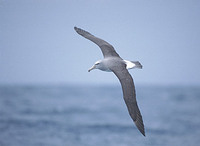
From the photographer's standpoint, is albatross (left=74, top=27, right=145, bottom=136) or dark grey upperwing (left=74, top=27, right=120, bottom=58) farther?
dark grey upperwing (left=74, top=27, right=120, bottom=58)

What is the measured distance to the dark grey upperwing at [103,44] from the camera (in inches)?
370

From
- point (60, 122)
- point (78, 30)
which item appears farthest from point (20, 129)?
point (78, 30)

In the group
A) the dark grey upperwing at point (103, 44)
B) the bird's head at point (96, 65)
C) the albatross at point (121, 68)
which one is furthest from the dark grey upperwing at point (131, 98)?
the dark grey upperwing at point (103, 44)

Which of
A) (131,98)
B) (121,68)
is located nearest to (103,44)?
(121,68)

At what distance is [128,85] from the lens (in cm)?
768

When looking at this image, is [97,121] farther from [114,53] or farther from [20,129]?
[114,53]

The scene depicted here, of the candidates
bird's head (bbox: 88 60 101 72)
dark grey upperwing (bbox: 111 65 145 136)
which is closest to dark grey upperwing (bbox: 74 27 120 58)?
bird's head (bbox: 88 60 101 72)

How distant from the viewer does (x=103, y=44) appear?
9.70 metres

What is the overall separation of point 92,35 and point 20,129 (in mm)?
9011

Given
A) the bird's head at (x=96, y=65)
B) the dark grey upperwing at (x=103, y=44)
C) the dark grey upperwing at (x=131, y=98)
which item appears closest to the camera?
the dark grey upperwing at (x=131, y=98)

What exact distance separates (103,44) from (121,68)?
164 centimetres

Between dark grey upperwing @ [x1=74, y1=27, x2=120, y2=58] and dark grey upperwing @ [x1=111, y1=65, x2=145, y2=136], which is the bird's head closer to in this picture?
dark grey upperwing @ [x1=74, y1=27, x2=120, y2=58]

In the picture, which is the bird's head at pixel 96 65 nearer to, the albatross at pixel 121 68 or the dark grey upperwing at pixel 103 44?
the albatross at pixel 121 68

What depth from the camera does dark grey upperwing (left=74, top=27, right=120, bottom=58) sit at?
30.8 ft
